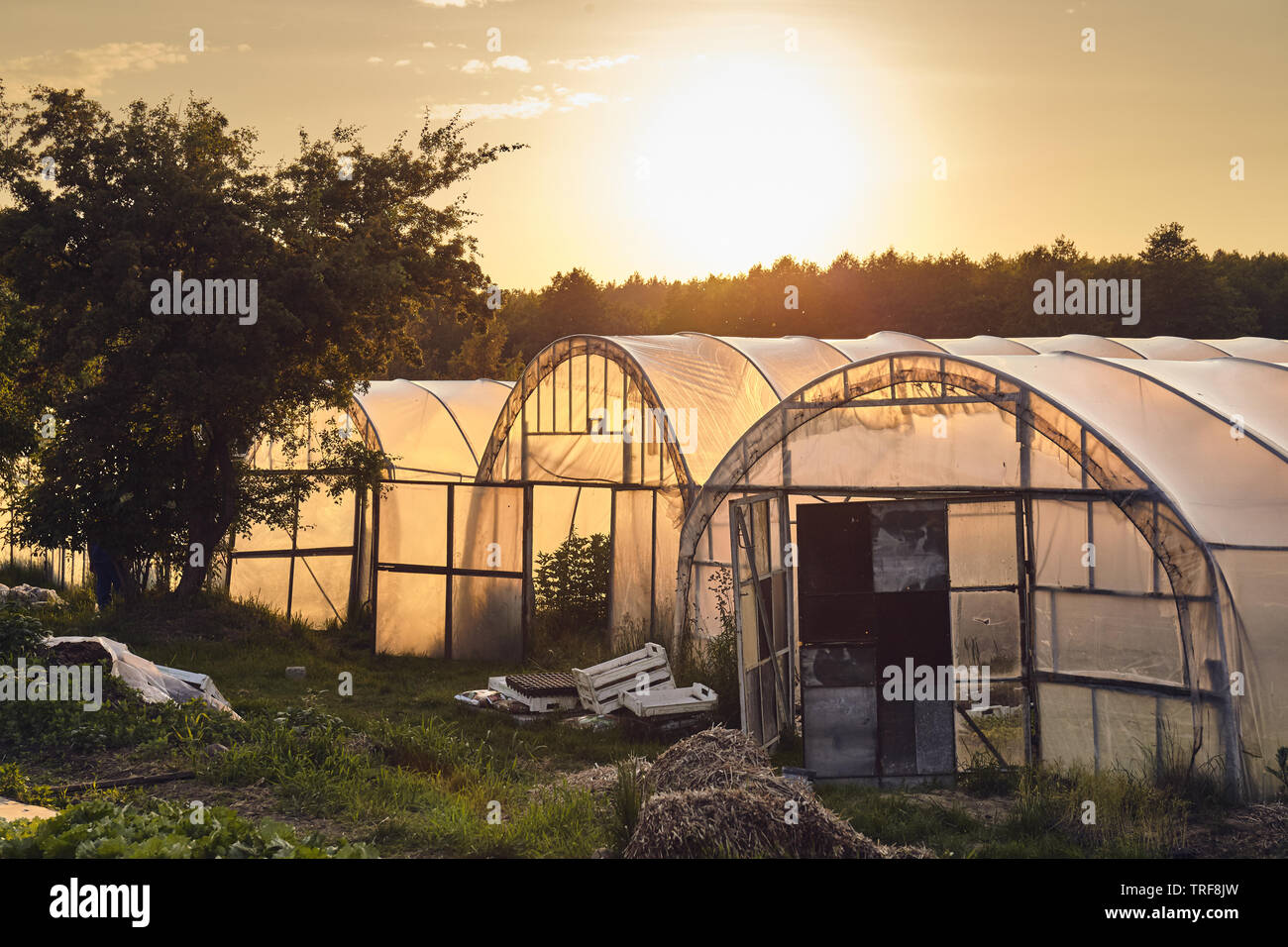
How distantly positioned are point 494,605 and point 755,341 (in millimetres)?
5972

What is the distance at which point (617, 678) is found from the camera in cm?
1272

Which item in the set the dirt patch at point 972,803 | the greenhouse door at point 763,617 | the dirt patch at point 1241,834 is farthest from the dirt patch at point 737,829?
the greenhouse door at point 763,617

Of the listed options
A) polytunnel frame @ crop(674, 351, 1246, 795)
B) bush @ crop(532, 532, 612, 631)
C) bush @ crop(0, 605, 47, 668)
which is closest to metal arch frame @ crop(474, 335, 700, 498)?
polytunnel frame @ crop(674, 351, 1246, 795)

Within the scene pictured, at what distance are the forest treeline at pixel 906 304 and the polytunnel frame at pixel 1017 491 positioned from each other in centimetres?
2990

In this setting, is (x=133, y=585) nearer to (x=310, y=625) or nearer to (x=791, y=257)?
(x=310, y=625)

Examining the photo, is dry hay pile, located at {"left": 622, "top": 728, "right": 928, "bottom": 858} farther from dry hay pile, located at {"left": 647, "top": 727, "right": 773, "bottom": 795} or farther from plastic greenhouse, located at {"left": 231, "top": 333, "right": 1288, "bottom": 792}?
plastic greenhouse, located at {"left": 231, "top": 333, "right": 1288, "bottom": 792}

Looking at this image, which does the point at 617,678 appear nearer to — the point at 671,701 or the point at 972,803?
the point at 671,701

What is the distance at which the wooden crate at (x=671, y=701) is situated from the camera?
11.8m

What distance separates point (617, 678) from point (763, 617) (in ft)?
6.23

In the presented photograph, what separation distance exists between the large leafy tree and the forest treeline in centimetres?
2426

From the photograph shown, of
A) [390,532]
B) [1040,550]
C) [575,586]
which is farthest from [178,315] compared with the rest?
[1040,550]

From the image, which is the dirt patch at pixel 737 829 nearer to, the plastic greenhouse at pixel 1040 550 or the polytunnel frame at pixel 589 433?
the plastic greenhouse at pixel 1040 550

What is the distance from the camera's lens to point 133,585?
699 inches
